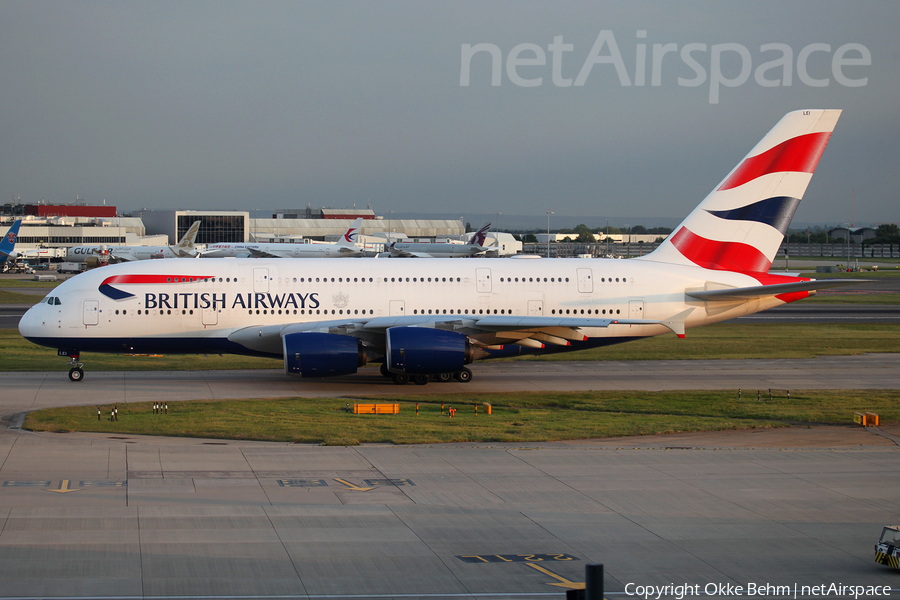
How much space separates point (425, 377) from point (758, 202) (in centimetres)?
1520

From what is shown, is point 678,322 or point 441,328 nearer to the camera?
point 441,328

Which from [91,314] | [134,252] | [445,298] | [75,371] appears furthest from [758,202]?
[134,252]

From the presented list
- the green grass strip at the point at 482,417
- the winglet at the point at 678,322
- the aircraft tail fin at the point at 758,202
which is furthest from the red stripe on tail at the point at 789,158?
the green grass strip at the point at 482,417

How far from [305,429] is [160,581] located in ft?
36.1

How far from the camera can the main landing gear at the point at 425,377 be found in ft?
104

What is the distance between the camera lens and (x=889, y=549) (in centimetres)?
1236

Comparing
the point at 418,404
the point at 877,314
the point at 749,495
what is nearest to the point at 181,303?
the point at 418,404

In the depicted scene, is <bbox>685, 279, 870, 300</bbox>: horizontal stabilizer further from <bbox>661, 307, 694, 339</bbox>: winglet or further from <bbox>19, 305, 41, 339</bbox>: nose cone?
<bbox>19, 305, 41, 339</bbox>: nose cone

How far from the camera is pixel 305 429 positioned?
22875 millimetres

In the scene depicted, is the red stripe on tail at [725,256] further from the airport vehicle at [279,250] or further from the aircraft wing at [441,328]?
the airport vehicle at [279,250]

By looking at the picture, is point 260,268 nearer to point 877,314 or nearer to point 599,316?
point 599,316

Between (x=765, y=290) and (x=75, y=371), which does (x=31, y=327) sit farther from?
(x=765, y=290)

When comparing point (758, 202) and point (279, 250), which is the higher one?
point (758, 202)

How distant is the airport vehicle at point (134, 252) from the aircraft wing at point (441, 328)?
7483 cm
